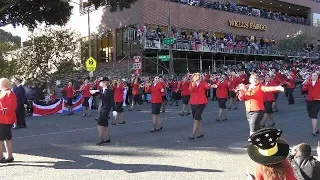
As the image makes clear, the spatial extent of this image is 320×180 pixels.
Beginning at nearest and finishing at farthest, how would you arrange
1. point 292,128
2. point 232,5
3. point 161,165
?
point 161,165, point 292,128, point 232,5

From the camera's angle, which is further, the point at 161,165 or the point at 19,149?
the point at 19,149

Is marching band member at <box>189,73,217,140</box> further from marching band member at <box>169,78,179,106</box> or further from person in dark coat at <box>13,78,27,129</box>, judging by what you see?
marching band member at <box>169,78,179,106</box>

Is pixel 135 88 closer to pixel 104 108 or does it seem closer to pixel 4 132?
pixel 104 108

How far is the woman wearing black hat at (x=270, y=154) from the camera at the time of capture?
9.83 ft

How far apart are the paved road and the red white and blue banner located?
564cm

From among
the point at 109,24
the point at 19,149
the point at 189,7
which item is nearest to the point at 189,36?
the point at 189,7

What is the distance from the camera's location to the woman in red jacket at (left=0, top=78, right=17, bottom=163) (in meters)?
8.27

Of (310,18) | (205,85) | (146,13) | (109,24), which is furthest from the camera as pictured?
(310,18)

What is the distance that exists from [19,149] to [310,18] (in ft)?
182

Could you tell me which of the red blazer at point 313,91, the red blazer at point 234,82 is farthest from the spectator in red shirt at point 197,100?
the red blazer at point 234,82

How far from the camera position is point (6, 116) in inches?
328

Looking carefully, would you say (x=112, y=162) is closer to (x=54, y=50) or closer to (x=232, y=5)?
(x=54, y=50)

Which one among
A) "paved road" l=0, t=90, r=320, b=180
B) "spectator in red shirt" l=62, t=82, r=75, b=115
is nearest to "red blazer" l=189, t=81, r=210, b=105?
"paved road" l=0, t=90, r=320, b=180

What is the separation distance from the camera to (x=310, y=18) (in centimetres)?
5831
